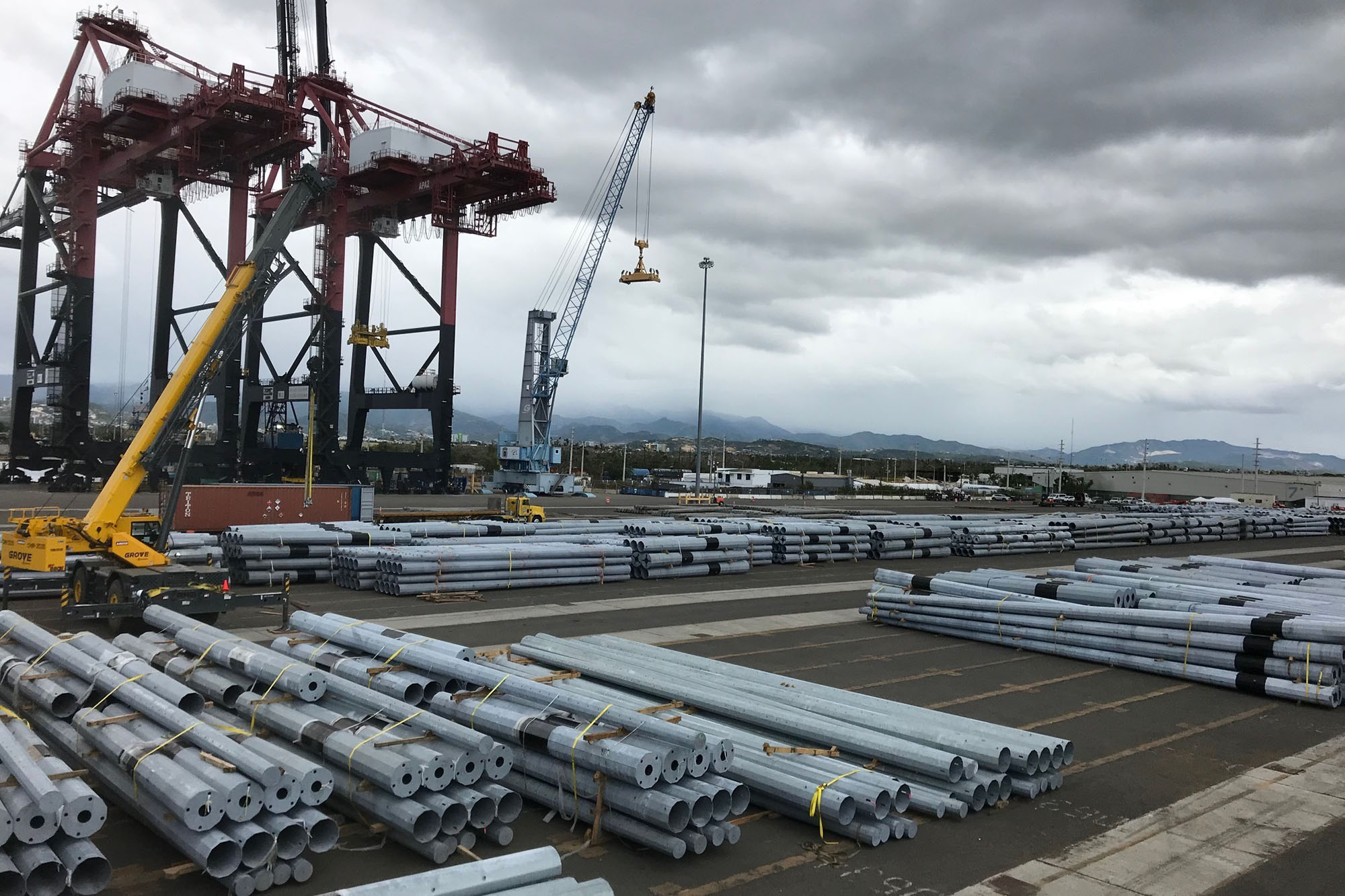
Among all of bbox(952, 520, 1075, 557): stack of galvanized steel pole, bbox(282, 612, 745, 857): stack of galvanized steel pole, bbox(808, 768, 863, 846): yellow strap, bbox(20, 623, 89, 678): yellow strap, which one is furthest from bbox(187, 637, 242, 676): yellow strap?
bbox(952, 520, 1075, 557): stack of galvanized steel pole

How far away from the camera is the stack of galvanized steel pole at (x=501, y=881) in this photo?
18.9 feet

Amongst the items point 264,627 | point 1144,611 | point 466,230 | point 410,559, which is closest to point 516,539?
point 410,559

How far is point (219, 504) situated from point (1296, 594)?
32.9m

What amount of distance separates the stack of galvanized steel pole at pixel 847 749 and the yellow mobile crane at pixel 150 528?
28.2ft

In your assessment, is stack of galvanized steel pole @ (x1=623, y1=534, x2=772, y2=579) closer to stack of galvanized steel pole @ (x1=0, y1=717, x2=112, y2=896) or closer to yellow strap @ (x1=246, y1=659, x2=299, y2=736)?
yellow strap @ (x1=246, y1=659, x2=299, y2=736)

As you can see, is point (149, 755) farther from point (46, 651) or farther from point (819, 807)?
point (819, 807)

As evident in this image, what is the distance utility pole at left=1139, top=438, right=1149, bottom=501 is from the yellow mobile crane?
111914 millimetres

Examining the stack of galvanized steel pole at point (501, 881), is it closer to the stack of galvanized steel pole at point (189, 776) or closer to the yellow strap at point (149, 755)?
the stack of galvanized steel pole at point (189, 776)

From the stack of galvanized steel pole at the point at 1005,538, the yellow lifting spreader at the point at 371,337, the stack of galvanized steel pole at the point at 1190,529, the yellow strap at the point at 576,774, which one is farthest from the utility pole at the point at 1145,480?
the yellow strap at the point at 576,774

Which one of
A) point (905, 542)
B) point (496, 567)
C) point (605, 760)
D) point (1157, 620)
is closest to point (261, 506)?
point (496, 567)

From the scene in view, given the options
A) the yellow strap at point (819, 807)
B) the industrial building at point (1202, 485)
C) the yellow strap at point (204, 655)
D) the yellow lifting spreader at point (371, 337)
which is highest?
the yellow lifting spreader at point (371, 337)

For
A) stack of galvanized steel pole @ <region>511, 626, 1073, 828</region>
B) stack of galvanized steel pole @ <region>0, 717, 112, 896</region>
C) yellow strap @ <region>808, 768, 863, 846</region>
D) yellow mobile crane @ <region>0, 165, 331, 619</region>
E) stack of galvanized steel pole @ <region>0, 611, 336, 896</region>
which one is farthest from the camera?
yellow mobile crane @ <region>0, 165, 331, 619</region>

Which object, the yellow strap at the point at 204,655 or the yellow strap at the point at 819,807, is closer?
the yellow strap at the point at 819,807

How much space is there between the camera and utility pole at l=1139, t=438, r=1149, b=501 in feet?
363
